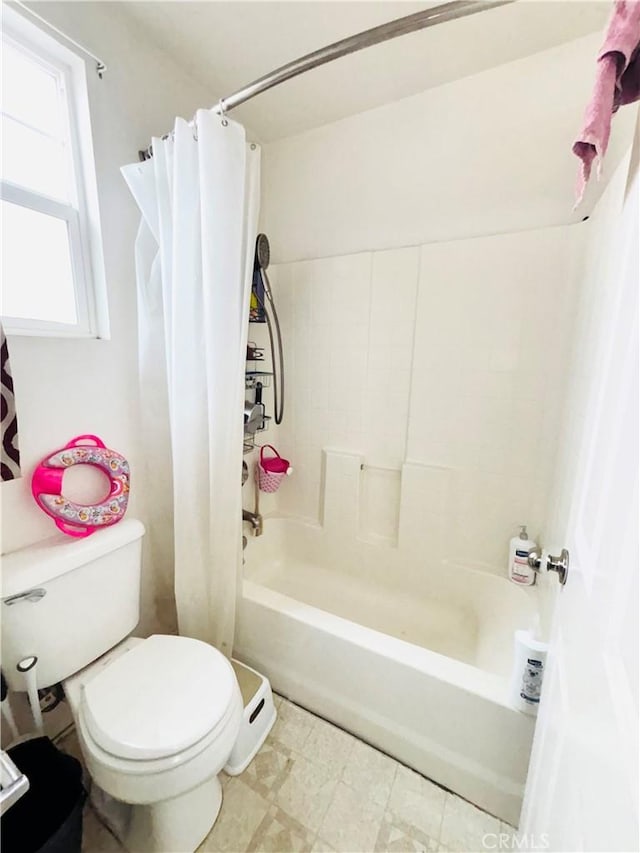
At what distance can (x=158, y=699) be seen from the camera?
2.98 feet

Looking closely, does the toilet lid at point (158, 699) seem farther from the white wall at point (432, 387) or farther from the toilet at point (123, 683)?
the white wall at point (432, 387)

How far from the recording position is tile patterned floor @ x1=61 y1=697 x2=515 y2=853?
38.3 inches

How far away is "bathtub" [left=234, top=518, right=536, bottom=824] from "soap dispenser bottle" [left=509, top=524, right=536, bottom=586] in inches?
1.9

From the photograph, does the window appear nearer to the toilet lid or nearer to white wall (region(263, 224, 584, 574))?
white wall (region(263, 224, 584, 574))

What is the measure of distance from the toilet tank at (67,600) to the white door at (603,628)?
1.18 meters

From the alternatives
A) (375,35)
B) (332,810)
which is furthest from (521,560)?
(375,35)

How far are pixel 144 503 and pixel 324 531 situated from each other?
0.95m

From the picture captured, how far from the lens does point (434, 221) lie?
1488 mm

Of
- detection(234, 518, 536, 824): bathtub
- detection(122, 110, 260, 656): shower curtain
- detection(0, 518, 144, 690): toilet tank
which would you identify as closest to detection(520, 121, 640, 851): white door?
detection(234, 518, 536, 824): bathtub

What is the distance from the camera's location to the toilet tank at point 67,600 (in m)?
0.91

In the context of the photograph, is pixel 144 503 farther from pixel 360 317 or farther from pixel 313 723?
pixel 360 317

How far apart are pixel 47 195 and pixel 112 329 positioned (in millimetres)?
435

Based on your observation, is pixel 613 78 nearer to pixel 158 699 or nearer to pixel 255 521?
pixel 158 699

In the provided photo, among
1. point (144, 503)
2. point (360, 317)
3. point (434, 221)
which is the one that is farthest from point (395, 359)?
point (144, 503)
